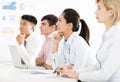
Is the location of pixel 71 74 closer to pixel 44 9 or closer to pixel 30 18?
pixel 30 18

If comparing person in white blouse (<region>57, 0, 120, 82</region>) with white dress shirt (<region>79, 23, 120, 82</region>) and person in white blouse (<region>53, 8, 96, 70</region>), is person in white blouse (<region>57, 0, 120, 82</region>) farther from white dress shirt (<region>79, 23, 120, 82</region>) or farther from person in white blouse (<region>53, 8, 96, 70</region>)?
person in white blouse (<region>53, 8, 96, 70</region>)

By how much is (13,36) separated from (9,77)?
235 centimetres

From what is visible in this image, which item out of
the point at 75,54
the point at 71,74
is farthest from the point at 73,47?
the point at 71,74

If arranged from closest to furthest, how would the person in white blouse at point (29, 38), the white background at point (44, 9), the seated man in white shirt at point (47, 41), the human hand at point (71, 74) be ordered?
1. the human hand at point (71, 74)
2. the seated man in white shirt at point (47, 41)
3. the person in white blouse at point (29, 38)
4. the white background at point (44, 9)

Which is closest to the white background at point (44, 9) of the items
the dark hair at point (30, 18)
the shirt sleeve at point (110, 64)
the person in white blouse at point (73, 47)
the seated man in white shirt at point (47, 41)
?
the dark hair at point (30, 18)

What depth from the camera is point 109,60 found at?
1.77m

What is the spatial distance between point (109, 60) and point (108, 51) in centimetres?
7

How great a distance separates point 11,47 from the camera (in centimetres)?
260

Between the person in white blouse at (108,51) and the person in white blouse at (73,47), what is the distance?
2.00 feet

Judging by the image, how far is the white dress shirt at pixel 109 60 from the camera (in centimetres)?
177

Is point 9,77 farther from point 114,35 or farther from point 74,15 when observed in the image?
point 74,15

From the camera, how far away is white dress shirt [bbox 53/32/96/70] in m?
2.59

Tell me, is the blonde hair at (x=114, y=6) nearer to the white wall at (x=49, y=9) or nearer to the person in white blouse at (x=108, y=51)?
the person in white blouse at (x=108, y=51)

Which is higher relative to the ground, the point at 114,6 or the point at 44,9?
the point at 114,6
